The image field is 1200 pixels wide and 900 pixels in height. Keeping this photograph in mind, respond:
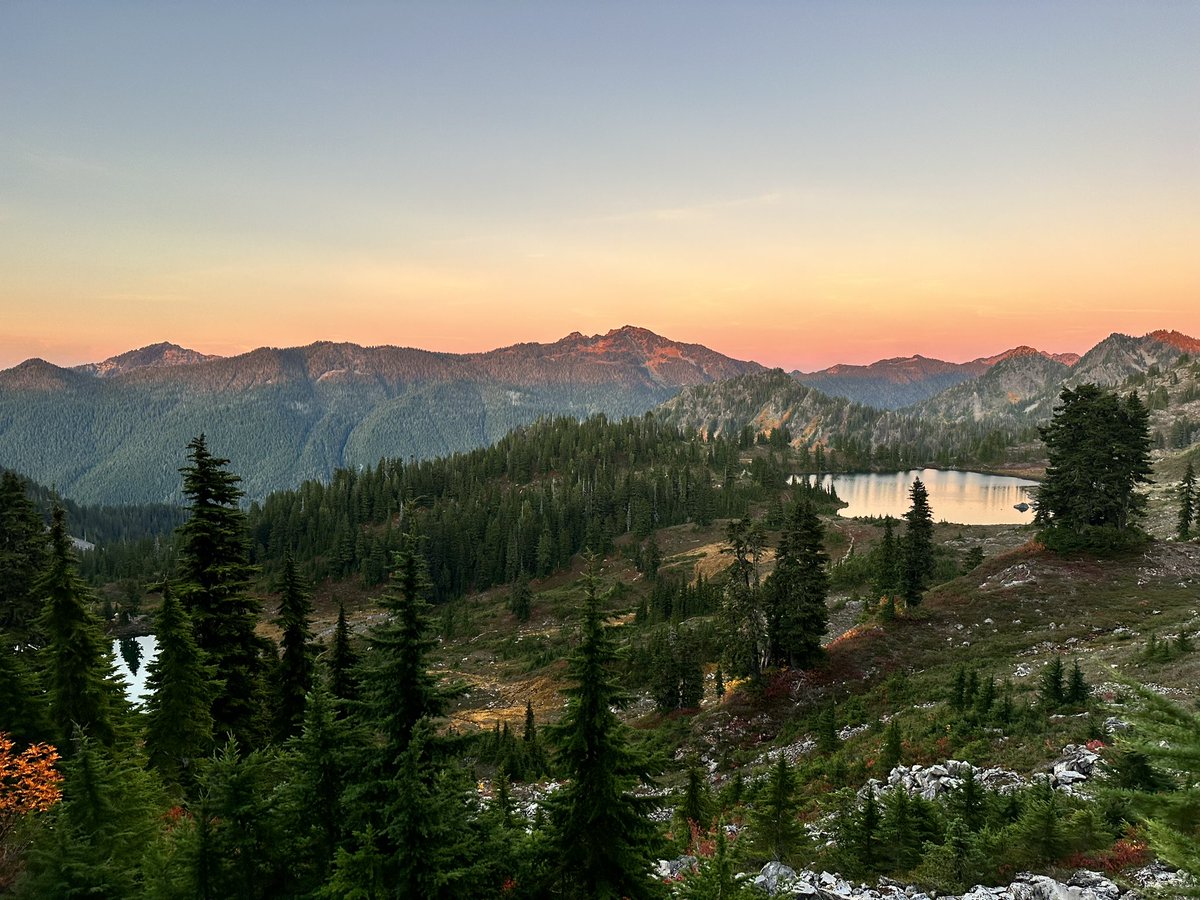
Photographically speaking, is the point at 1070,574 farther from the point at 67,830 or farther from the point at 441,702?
the point at 67,830

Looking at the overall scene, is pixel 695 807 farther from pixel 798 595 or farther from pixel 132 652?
pixel 132 652

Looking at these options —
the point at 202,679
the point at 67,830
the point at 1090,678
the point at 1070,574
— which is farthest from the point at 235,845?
the point at 1070,574

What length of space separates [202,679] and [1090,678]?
41.1m

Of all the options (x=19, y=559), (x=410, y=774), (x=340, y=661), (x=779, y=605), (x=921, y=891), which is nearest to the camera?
(x=410, y=774)

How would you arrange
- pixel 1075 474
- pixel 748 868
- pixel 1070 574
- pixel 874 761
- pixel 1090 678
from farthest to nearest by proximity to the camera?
pixel 1075 474 → pixel 1070 574 → pixel 1090 678 → pixel 874 761 → pixel 748 868

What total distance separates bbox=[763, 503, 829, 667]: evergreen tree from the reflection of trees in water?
116m

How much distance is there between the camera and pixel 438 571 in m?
146

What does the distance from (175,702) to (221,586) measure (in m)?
4.97

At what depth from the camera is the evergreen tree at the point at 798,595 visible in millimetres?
44406

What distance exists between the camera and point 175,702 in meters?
23.6

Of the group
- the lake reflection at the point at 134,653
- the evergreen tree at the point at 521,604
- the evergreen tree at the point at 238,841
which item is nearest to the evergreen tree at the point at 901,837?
the evergreen tree at the point at 238,841

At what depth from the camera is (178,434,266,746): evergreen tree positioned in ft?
86.7

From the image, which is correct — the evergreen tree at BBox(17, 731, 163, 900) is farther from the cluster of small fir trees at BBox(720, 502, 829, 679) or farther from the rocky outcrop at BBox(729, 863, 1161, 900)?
the cluster of small fir trees at BBox(720, 502, 829, 679)

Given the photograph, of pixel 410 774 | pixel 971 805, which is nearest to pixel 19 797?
pixel 410 774
